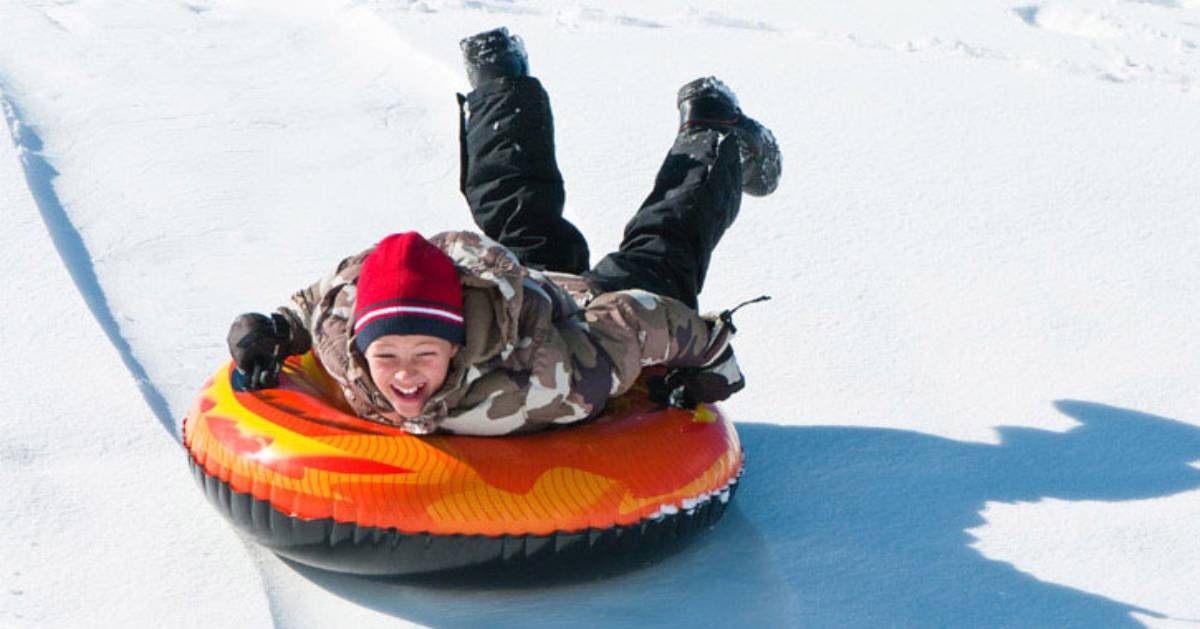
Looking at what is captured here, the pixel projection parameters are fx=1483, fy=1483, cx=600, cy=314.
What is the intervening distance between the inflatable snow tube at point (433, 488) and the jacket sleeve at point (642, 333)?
14cm

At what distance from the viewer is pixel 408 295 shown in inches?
99.7

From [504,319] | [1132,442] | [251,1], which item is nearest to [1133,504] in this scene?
[1132,442]

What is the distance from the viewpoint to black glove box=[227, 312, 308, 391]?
9.28ft

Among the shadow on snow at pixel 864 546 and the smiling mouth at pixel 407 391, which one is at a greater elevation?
the smiling mouth at pixel 407 391

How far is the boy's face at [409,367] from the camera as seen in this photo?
257 cm

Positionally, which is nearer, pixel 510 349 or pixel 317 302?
pixel 510 349

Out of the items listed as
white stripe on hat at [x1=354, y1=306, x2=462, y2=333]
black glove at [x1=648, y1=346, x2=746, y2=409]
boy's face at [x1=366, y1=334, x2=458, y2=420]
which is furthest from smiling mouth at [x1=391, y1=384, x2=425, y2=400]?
black glove at [x1=648, y1=346, x2=746, y2=409]

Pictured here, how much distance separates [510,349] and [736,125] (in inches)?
50.8

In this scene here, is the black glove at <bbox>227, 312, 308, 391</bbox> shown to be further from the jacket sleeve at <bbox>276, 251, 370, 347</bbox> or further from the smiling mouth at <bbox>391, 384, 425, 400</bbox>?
the smiling mouth at <bbox>391, 384, 425, 400</bbox>

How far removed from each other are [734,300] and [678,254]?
606 millimetres

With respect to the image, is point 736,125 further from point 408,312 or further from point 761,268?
point 408,312

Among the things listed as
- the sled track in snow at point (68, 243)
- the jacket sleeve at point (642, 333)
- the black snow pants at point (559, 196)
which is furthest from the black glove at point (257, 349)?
the black snow pants at point (559, 196)

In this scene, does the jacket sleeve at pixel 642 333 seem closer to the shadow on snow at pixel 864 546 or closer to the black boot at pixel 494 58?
the shadow on snow at pixel 864 546

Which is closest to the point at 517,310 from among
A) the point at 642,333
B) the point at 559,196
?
the point at 642,333
